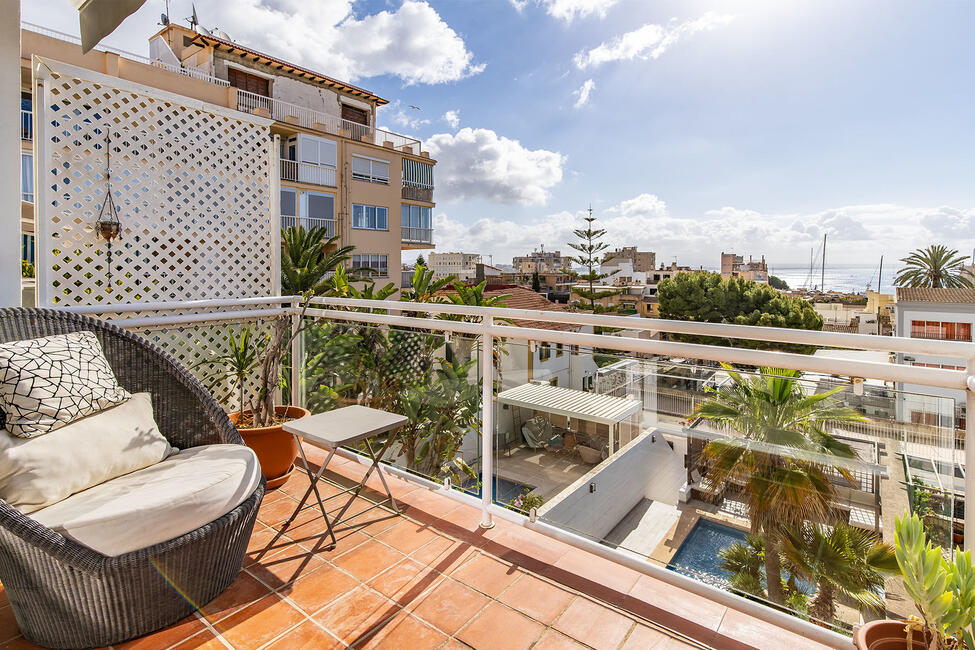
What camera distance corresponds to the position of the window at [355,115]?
771 inches

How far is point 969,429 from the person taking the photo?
133cm

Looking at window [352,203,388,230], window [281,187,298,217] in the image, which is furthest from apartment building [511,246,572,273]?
window [281,187,298,217]

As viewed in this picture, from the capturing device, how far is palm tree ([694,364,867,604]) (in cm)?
150

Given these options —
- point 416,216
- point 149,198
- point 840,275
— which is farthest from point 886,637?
point 840,275

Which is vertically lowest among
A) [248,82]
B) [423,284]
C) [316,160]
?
[423,284]

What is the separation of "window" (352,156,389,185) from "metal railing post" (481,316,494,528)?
17628mm

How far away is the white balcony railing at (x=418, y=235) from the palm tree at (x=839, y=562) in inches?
791

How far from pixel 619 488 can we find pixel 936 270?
37054mm

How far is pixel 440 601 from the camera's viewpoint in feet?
5.69

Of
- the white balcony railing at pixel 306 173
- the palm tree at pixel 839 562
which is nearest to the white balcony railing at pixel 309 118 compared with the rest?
the white balcony railing at pixel 306 173

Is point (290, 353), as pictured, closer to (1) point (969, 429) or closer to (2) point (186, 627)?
(2) point (186, 627)

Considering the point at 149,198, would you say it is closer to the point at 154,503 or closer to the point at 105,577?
the point at 154,503

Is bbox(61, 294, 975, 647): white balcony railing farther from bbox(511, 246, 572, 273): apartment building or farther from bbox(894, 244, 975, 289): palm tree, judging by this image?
bbox(511, 246, 572, 273): apartment building

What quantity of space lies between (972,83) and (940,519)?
4707cm
